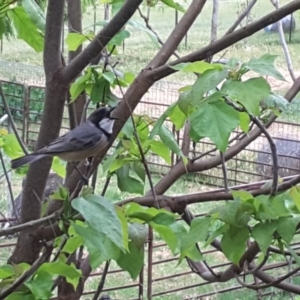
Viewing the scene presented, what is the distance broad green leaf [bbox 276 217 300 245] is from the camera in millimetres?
793

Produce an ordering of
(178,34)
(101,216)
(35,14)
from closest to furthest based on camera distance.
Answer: (101,216)
(35,14)
(178,34)

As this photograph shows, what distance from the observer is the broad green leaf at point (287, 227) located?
0.79 m

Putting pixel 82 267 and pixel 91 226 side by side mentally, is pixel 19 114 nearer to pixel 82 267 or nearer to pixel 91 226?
pixel 82 267

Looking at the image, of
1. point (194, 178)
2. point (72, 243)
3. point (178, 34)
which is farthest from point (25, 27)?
point (194, 178)

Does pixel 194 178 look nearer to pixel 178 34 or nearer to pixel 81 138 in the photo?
pixel 81 138

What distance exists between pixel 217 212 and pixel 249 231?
1.9 inches

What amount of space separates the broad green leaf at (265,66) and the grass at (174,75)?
0.90 feet

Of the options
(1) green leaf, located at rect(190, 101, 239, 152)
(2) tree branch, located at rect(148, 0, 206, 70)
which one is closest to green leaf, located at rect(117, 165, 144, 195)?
(2) tree branch, located at rect(148, 0, 206, 70)

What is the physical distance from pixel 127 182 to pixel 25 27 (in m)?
0.31

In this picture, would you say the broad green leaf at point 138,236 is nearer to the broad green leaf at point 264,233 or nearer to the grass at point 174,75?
the broad green leaf at point 264,233

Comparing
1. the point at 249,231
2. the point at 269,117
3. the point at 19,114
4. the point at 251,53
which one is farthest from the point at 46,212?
the point at 251,53

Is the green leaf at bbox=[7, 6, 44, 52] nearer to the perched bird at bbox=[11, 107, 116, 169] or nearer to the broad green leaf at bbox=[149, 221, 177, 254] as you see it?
the perched bird at bbox=[11, 107, 116, 169]

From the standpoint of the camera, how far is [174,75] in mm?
5582

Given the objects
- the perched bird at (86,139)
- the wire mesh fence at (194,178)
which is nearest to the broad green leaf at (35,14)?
the perched bird at (86,139)
